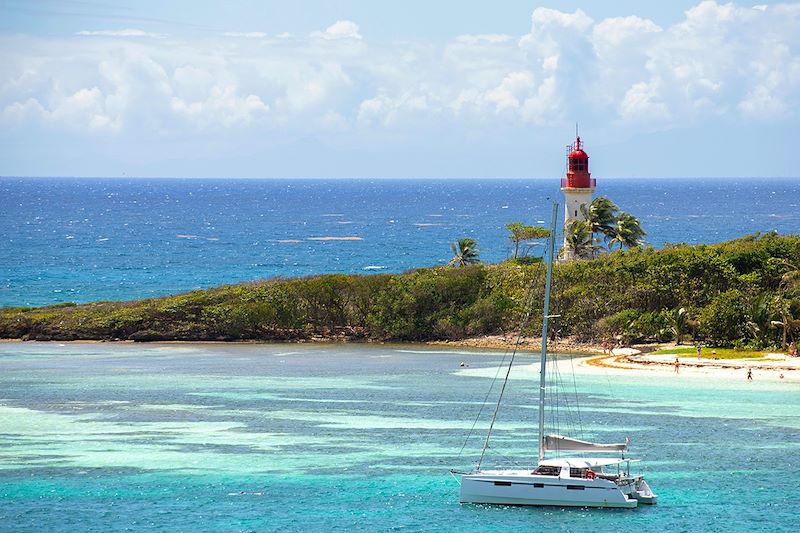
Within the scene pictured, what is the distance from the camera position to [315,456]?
45719 millimetres

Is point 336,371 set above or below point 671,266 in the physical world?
below

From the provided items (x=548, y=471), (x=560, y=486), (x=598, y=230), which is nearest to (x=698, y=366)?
(x=598, y=230)

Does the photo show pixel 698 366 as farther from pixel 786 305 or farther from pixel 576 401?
pixel 576 401

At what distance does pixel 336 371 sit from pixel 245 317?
16.2 metres

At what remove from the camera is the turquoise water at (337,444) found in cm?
3778

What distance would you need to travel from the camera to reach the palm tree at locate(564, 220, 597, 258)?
88500mm

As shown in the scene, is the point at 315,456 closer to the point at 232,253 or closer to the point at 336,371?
the point at 336,371

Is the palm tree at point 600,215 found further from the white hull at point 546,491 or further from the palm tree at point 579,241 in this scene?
the white hull at point 546,491

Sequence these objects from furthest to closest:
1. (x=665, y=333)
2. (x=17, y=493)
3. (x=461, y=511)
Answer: (x=665, y=333) → (x=17, y=493) → (x=461, y=511)

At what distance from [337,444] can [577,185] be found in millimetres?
49051

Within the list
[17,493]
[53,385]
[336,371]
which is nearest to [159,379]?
[53,385]

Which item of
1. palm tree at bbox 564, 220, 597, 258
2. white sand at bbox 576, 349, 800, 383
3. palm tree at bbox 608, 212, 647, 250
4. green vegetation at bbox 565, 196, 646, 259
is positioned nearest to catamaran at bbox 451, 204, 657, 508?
white sand at bbox 576, 349, 800, 383

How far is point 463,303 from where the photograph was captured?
268 ft

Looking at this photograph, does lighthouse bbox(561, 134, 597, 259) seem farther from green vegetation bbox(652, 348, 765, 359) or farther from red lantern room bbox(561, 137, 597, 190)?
green vegetation bbox(652, 348, 765, 359)
